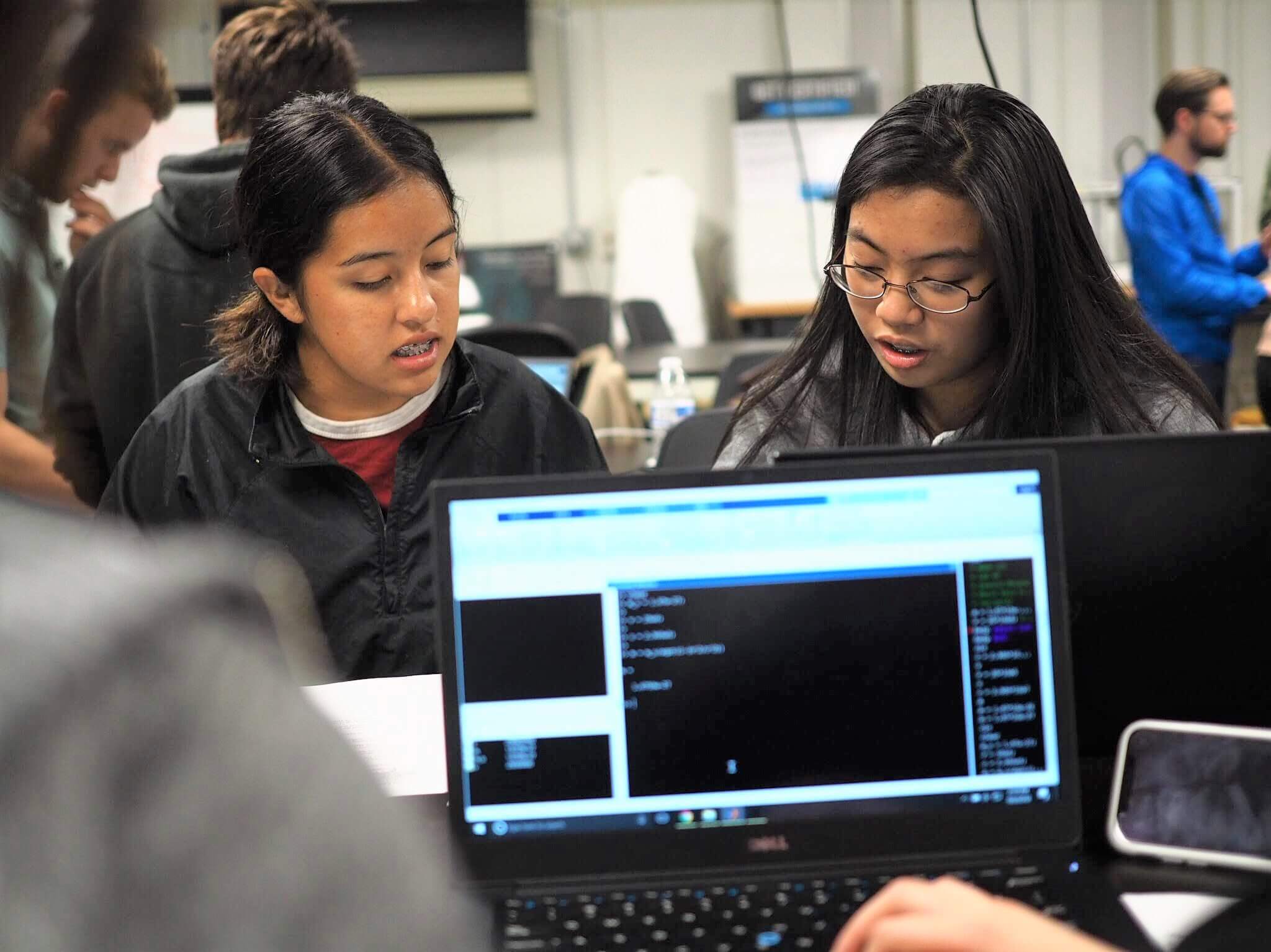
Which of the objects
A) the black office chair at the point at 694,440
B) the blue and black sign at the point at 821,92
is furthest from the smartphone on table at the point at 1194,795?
the blue and black sign at the point at 821,92

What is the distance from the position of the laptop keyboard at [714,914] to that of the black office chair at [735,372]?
7.43 feet

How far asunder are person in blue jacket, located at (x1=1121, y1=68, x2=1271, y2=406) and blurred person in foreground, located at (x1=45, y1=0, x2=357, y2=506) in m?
3.24

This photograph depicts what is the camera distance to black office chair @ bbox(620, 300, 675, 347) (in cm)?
594

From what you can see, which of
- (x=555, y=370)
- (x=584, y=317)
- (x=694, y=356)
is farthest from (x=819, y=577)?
(x=584, y=317)

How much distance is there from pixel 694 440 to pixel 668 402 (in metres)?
0.90

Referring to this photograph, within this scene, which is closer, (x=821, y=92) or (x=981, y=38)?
(x=981, y=38)

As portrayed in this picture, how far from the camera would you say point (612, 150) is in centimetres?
806

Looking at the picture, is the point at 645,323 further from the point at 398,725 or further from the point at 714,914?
the point at 714,914

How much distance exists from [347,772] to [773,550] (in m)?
0.64

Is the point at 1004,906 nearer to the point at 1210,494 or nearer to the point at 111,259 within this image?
the point at 1210,494

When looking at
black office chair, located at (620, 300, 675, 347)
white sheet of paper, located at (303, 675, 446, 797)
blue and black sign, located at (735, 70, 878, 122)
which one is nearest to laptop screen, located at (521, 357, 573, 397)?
white sheet of paper, located at (303, 675, 446, 797)

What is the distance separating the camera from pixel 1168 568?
1.08 m

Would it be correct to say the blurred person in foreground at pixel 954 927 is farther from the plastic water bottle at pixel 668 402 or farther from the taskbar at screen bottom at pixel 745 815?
the plastic water bottle at pixel 668 402

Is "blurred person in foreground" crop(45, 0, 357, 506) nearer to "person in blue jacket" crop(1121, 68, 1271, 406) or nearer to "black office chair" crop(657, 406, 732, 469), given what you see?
"black office chair" crop(657, 406, 732, 469)
